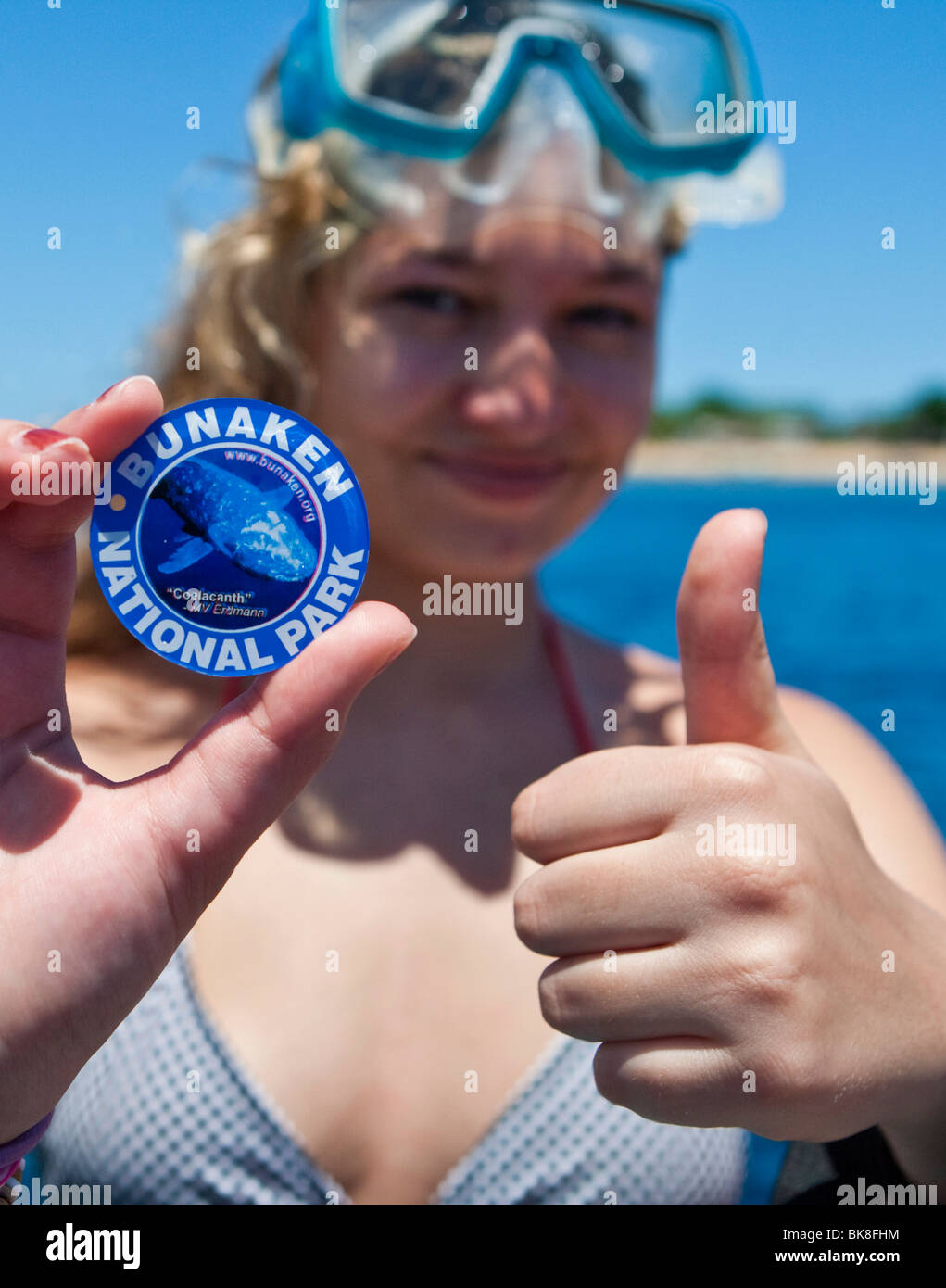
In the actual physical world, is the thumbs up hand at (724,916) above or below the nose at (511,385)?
below

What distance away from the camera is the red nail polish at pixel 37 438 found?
107 cm

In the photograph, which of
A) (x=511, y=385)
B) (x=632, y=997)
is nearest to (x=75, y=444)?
(x=632, y=997)

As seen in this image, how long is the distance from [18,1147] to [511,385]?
5.39ft

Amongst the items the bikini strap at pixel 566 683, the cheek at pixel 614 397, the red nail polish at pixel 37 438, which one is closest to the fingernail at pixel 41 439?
the red nail polish at pixel 37 438

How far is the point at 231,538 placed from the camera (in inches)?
54.3

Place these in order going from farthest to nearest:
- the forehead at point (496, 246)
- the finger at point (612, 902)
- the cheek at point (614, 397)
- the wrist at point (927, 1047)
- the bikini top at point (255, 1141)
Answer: the cheek at point (614, 397) → the forehead at point (496, 246) → the bikini top at point (255, 1141) → the wrist at point (927, 1047) → the finger at point (612, 902)

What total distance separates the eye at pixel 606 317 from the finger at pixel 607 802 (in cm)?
132

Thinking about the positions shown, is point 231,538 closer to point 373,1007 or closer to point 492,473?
point 492,473

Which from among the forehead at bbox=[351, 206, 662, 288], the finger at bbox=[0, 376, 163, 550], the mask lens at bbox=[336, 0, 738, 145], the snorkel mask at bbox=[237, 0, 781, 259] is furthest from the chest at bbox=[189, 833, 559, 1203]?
the mask lens at bbox=[336, 0, 738, 145]

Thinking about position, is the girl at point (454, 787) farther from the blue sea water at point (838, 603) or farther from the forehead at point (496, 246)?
the blue sea water at point (838, 603)

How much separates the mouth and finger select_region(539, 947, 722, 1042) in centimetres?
122

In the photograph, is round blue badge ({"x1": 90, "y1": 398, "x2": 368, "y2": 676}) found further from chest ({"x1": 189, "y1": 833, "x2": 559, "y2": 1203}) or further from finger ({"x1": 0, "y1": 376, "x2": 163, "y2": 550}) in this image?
chest ({"x1": 189, "y1": 833, "x2": 559, "y2": 1203})

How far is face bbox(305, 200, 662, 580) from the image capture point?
2139mm

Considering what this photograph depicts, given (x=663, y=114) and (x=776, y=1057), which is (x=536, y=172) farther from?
(x=776, y=1057)
